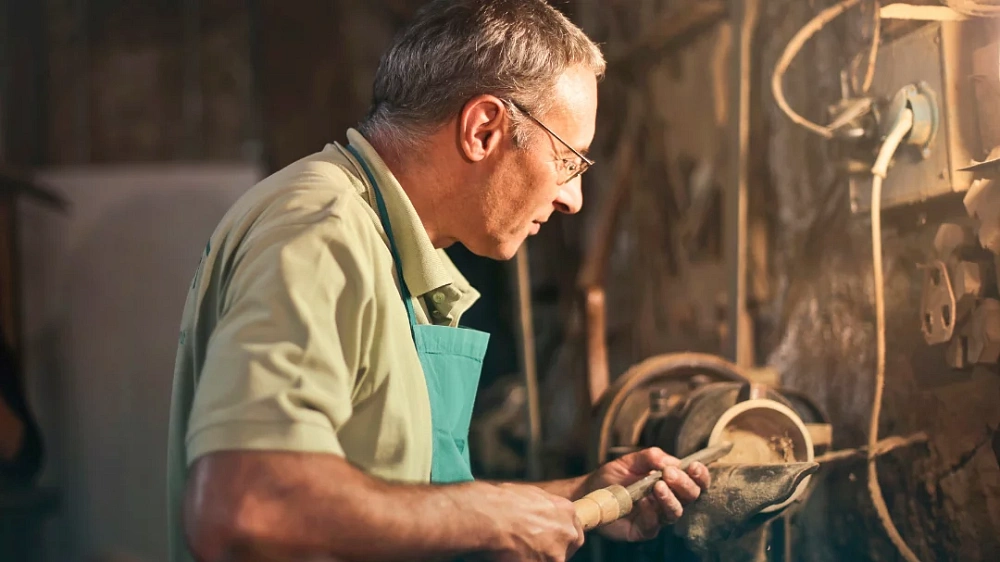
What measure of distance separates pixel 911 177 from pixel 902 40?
0.66 ft

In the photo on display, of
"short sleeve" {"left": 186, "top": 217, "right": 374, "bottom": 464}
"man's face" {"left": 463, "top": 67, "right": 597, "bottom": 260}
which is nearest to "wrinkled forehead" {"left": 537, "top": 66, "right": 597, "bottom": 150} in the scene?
"man's face" {"left": 463, "top": 67, "right": 597, "bottom": 260}

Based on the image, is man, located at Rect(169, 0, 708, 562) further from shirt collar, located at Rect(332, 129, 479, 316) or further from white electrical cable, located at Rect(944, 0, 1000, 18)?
white electrical cable, located at Rect(944, 0, 1000, 18)

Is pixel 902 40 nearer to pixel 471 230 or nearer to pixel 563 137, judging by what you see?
pixel 563 137

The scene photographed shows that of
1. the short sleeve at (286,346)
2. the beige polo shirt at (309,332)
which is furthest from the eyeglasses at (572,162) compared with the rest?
the short sleeve at (286,346)

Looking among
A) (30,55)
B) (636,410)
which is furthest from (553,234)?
(30,55)

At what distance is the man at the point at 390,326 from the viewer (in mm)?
774

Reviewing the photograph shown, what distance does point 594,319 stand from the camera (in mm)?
2131

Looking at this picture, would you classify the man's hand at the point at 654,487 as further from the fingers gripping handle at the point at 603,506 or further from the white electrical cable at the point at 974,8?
the white electrical cable at the point at 974,8

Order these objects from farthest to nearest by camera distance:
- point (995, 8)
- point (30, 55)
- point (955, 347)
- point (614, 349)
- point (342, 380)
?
1. point (30, 55)
2. point (614, 349)
3. point (955, 347)
4. point (995, 8)
5. point (342, 380)

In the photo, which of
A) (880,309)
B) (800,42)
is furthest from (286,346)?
(800,42)

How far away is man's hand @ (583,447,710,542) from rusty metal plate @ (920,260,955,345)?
15.9 inches

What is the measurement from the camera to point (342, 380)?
0.83 meters

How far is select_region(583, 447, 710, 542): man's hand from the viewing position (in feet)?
3.68

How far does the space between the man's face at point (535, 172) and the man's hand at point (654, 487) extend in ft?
1.11
